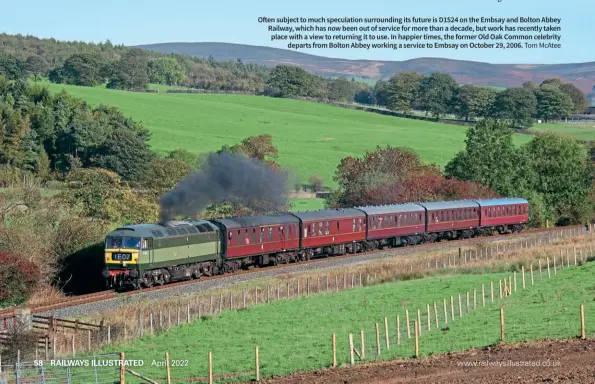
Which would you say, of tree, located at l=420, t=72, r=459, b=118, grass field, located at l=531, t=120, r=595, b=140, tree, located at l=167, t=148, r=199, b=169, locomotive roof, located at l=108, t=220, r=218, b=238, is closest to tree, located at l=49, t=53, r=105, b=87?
tree, located at l=420, t=72, r=459, b=118

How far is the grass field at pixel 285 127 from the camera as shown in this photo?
5064 inches

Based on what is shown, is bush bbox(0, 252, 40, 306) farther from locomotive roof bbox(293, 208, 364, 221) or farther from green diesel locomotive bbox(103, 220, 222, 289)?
locomotive roof bbox(293, 208, 364, 221)

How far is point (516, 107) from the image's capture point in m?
174

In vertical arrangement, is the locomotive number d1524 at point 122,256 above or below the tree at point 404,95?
below

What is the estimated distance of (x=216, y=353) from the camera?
32.1 meters

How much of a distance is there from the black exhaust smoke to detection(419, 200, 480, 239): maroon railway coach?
11.9 metres

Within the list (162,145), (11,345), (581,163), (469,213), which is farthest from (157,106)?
(11,345)

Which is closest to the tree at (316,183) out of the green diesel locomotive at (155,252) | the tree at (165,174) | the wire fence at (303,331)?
the tree at (165,174)

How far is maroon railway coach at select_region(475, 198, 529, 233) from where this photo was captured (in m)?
78.2

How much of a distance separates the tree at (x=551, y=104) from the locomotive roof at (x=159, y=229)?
147578 mm

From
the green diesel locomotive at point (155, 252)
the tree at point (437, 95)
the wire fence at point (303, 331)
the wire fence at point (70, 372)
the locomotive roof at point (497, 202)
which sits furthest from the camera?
the tree at point (437, 95)

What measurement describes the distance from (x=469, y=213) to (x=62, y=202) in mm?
30865

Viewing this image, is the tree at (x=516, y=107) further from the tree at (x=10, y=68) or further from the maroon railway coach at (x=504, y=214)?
the maroon railway coach at (x=504, y=214)

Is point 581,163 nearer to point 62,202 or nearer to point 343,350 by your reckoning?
point 62,202
